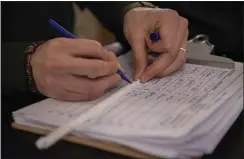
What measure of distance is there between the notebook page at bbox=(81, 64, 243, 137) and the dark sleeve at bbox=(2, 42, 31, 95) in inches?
7.5

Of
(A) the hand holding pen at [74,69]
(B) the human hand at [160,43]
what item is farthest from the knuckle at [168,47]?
(A) the hand holding pen at [74,69]

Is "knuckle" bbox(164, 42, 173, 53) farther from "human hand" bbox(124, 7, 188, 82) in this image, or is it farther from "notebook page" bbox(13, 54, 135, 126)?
"notebook page" bbox(13, 54, 135, 126)

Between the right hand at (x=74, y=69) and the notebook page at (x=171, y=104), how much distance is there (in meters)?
0.04

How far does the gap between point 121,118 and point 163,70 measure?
0.67 feet

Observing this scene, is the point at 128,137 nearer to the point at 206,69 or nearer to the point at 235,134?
the point at 235,134

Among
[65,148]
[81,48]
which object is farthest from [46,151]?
Result: [81,48]

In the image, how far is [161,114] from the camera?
0.44 m

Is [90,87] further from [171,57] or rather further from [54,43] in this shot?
[171,57]

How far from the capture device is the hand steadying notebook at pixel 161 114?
39 cm

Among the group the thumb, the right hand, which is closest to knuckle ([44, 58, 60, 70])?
the right hand

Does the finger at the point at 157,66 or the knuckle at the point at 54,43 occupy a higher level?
the knuckle at the point at 54,43

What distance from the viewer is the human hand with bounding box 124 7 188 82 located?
61cm

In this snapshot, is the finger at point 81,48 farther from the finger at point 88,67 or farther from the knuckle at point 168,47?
the knuckle at point 168,47

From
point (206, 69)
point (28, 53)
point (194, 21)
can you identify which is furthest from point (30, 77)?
point (194, 21)
